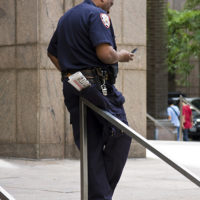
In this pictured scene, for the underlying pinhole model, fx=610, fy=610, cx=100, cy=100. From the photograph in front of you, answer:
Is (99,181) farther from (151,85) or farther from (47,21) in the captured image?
(151,85)

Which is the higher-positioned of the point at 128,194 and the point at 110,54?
the point at 110,54

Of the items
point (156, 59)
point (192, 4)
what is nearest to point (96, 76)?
point (156, 59)

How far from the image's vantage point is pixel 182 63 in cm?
3058

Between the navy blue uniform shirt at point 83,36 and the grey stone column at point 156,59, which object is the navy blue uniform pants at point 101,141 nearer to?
the navy blue uniform shirt at point 83,36

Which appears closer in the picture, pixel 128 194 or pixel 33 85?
pixel 128 194

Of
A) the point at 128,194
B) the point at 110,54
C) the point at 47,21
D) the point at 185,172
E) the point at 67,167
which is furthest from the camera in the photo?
the point at 47,21

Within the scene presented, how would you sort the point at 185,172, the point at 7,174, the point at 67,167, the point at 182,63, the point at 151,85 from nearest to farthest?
1. the point at 185,172
2. the point at 7,174
3. the point at 67,167
4. the point at 151,85
5. the point at 182,63

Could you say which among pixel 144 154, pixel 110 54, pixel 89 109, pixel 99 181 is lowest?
pixel 144 154

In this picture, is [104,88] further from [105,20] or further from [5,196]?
[5,196]

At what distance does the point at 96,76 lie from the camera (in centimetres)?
448

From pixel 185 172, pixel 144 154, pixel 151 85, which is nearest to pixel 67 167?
pixel 144 154

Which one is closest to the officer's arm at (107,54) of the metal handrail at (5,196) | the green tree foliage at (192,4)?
the metal handrail at (5,196)

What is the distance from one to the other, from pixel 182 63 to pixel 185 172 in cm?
2725

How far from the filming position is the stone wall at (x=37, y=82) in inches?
351
